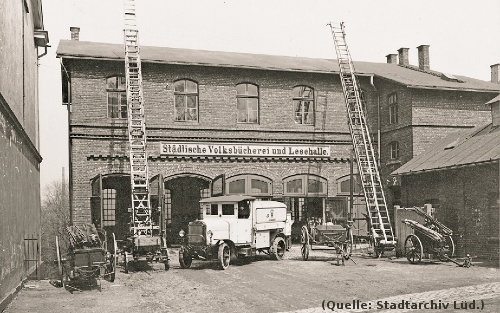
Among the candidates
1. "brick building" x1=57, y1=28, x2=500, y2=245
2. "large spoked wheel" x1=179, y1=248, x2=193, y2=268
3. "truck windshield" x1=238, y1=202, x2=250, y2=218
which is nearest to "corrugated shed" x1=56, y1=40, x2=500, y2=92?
"brick building" x1=57, y1=28, x2=500, y2=245

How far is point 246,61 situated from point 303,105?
3195mm

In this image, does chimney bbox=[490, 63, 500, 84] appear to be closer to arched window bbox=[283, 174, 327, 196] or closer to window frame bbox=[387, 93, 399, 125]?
window frame bbox=[387, 93, 399, 125]

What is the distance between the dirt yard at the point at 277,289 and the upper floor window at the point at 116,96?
24.6 feet

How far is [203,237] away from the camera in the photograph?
52.0 ft

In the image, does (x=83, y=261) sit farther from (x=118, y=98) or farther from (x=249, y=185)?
(x=249, y=185)

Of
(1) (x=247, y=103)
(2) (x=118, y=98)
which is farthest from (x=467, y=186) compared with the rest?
(2) (x=118, y=98)

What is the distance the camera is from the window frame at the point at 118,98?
21719mm

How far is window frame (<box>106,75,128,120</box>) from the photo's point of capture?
21719mm


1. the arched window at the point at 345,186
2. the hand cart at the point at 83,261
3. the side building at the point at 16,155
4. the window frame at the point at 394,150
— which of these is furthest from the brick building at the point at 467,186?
the side building at the point at 16,155

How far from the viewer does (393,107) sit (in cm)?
2444

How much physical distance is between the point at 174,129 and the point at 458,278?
12.9m

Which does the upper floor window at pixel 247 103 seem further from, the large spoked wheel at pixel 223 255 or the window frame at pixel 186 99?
the large spoked wheel at pixel 223 255

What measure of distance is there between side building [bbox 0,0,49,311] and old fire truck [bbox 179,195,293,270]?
4.57 metres

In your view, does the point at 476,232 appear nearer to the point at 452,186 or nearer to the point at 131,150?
the point at 452,186
